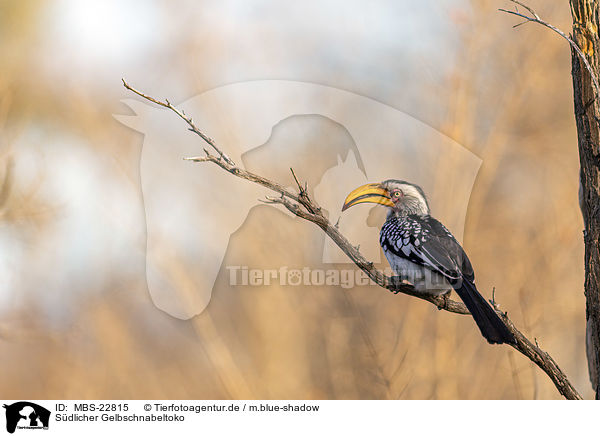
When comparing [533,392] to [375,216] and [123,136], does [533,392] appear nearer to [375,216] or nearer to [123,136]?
[375,216]

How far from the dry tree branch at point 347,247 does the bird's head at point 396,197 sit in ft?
0.88

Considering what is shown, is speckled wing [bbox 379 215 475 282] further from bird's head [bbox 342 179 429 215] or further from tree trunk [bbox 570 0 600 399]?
tree trunk [bbox 570 0 600 399]

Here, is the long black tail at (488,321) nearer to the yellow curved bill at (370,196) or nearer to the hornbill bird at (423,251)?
the hornbill bird at (423,251)

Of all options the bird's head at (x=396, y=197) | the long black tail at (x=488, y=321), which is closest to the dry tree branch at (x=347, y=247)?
the long black tail at (x=488, y=321)

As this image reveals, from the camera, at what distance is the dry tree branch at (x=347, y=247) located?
1.08 m

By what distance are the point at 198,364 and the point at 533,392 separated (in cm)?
128

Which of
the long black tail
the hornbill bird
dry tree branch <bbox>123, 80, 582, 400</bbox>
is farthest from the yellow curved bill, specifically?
the long black tail

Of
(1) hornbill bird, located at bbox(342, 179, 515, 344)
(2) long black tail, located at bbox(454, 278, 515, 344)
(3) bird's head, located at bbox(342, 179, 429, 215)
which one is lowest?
(2) long black tail, located at bbox(454, 278, 515, 344)

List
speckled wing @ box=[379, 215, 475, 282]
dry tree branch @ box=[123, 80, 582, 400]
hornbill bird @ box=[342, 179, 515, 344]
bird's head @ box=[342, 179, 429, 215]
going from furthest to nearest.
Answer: bird's head @ box=[342, 179, 429, 215], speckled wing @ box=[379, 215, 475, 282], hornbill bird @ box=[342, 179, 515, 344], dry tree branch @ box=[123, 80, 582, 400]

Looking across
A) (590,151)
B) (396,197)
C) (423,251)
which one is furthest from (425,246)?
(590,151)

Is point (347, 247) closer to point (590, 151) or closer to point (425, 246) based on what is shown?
point (425, 246)

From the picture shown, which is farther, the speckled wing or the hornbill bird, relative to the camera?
the speckled wing

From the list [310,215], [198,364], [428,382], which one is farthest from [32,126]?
[428,382]

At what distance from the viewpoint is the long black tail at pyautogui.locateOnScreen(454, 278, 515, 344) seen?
3.80 feet
